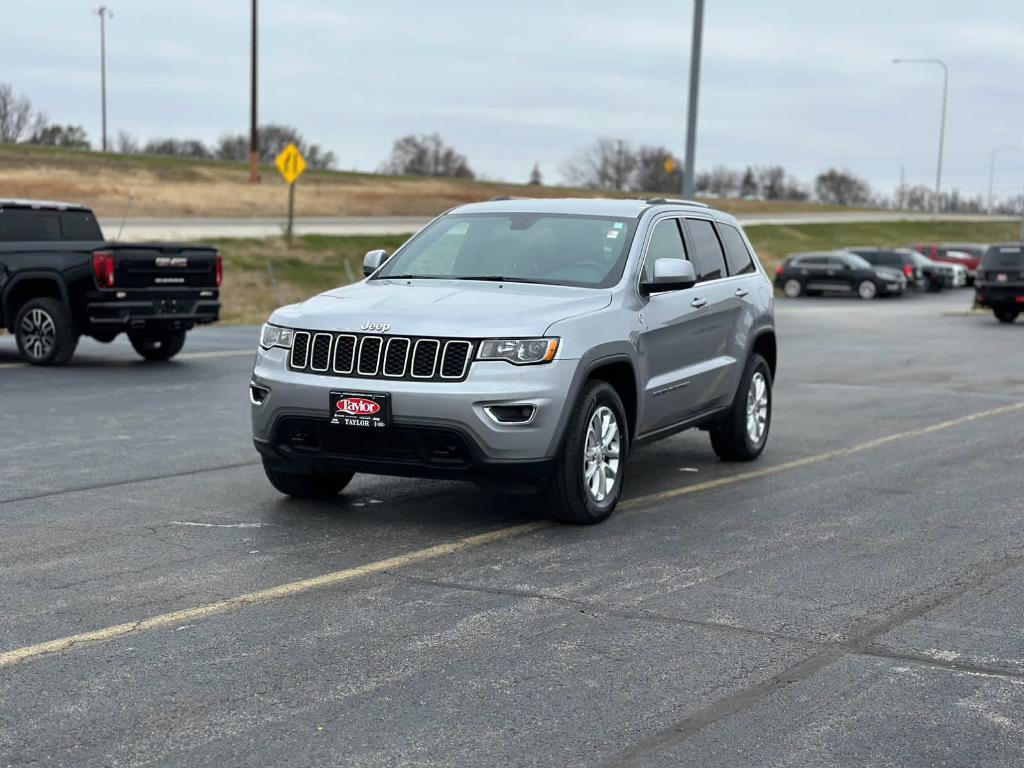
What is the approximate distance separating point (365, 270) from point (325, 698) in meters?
4.73

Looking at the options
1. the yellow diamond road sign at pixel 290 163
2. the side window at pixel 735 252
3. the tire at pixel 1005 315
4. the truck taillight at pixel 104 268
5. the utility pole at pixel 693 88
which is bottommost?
the tire at pixel 1005 315

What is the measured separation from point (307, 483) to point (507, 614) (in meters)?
2.75

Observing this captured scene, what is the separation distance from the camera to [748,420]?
10.5 metres

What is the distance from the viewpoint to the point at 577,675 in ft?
17.4

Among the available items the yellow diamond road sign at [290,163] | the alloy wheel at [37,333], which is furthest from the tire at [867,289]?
the alloy wheel at [37,333]

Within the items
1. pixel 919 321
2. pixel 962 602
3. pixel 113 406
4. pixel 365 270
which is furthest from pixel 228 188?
pixel 962 602

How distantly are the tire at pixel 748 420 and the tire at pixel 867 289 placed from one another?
3341 centimetres

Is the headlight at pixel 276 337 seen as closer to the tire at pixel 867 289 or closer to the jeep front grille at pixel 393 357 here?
the jeep front grille at pixel 393 357

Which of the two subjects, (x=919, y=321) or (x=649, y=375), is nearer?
(x=649, y=375)

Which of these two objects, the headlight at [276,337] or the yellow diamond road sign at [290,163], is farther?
the yellow diamond road sign at [290,163]

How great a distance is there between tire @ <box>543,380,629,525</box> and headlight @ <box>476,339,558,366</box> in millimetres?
376

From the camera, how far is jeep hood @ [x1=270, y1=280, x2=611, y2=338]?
24.8ft

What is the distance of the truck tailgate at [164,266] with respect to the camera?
16.4 metres

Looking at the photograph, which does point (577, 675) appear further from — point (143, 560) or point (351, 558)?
point (143, 560)
